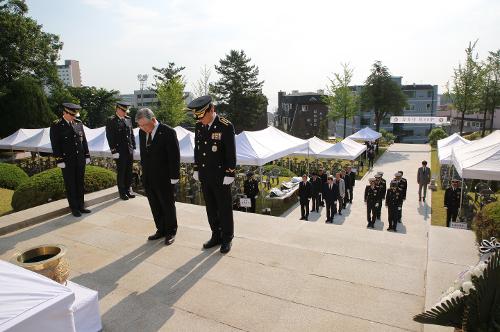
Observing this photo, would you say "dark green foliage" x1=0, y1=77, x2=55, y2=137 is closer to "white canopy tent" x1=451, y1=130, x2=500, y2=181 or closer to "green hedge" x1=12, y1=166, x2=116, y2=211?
"green hedge" x1=12, y1=166, x2=116, y2=211

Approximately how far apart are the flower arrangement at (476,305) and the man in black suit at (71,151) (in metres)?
5.95

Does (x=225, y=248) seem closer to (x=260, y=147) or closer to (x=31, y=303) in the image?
(x=31, y=303)

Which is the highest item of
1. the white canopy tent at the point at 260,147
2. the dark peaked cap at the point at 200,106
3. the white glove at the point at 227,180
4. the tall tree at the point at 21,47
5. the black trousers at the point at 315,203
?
the tall tree at the point at 21,47

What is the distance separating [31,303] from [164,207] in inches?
126

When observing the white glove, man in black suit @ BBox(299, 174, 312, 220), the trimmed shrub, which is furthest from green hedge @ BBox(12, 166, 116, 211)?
the trimmed shrub

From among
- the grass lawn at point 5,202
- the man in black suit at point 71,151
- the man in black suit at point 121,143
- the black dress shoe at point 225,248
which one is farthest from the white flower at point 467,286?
the grass lawn at point 5,202

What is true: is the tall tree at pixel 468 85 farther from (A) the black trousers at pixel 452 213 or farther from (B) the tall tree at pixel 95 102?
(B) the tall tree at pixel 95 102

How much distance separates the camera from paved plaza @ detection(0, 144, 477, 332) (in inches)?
128

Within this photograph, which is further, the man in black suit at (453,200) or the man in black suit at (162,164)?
the man in black suit at (453,200)

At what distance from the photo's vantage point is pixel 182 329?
123 inches

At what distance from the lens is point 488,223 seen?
13.6 ft

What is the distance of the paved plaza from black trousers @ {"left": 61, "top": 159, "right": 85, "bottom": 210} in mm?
372

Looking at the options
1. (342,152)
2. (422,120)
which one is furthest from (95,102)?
(422,120)

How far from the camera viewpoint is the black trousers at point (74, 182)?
625 cm
